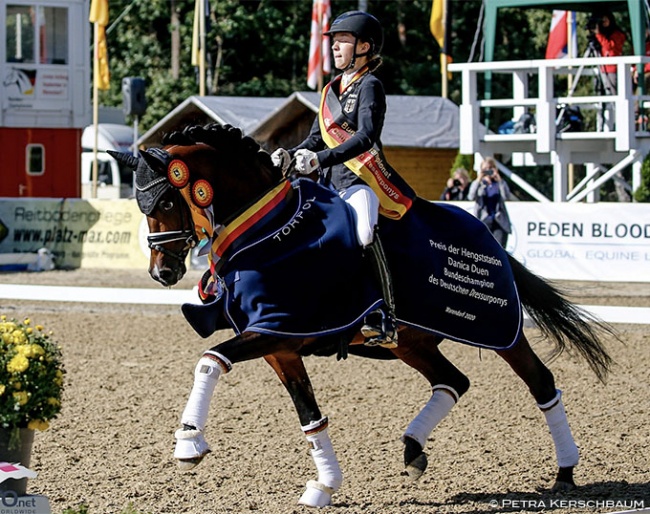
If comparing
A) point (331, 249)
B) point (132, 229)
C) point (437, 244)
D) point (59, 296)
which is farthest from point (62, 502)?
point (132, 229)

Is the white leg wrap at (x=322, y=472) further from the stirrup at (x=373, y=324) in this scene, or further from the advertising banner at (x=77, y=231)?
the advertising banner at (x=77, y=231)

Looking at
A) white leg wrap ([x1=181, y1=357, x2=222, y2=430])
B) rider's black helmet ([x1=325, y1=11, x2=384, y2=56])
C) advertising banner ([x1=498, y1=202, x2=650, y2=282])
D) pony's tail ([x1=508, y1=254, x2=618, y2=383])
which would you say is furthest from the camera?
advertising banner ([x1=498, y1=202, x2=650, y2=282])

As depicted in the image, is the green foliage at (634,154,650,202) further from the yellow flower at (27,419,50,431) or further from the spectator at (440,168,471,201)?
the yellow flower at (27,419,50,431)

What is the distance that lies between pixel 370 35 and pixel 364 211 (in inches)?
35.1

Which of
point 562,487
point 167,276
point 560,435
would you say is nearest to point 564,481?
point 562,487

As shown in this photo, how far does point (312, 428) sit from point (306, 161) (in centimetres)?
127

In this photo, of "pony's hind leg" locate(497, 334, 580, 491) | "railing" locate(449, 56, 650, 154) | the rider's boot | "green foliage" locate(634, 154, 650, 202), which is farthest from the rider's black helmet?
"green foliage" locate(634, 154, 650, 202)

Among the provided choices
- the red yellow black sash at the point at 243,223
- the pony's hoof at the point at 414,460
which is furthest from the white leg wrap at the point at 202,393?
the pony's hoof at the point at 414,460

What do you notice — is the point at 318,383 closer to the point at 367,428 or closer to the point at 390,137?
the point at 367,428

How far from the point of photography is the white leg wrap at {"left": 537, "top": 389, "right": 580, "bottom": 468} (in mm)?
6254

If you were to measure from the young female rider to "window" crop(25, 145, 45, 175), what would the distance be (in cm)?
2173

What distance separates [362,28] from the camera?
5914 mm

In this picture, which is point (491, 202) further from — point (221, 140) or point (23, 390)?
point (23, 390)

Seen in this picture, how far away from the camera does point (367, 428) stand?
7.70 meters
